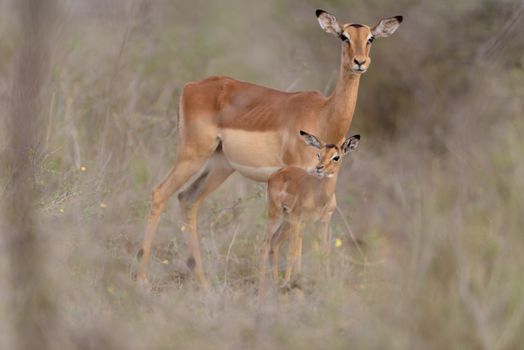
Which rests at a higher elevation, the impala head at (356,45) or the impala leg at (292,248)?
the impala head at (356,45)

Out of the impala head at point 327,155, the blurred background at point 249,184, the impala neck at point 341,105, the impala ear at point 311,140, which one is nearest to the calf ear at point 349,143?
the impala head at point 327,155

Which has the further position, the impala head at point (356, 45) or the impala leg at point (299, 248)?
the impala head at point (356, 45)

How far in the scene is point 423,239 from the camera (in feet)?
16.0

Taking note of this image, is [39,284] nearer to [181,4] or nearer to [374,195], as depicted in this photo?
[374,195]

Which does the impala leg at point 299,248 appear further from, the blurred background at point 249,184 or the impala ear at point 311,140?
the impala ear at point 311,140

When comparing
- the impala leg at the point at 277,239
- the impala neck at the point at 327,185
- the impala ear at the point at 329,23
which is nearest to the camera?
the impala neck at the point at 327,185

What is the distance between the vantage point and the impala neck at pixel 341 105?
840 cm

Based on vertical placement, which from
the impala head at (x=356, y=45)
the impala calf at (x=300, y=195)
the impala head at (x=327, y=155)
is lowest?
the impala calf at (x=300, y=195)

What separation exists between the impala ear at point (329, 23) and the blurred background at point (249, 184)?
987 millimetres

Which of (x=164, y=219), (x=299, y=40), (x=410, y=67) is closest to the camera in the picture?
(x=164, y=219)

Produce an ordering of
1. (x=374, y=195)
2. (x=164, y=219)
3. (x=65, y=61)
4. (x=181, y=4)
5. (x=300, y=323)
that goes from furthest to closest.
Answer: (x=181, y=4)
(x=65, y=61)
(x=374, y=195)
(x=164, y=219)
(x=300, y=323)

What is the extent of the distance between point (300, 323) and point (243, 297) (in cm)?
149

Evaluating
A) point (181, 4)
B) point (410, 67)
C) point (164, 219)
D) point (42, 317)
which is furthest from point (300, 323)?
point (181, 4)

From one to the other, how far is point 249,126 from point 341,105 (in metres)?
0.72
